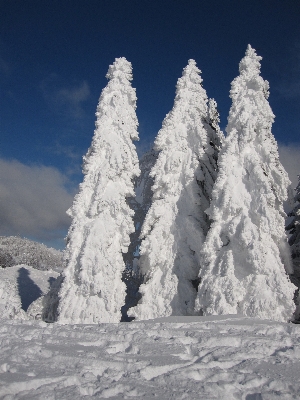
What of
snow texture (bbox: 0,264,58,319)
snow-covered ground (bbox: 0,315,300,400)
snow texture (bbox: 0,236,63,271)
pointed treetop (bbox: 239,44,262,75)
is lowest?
snow-covered ground (bbox: 0,315,300,400)

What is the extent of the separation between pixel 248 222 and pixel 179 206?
4398 millimetres

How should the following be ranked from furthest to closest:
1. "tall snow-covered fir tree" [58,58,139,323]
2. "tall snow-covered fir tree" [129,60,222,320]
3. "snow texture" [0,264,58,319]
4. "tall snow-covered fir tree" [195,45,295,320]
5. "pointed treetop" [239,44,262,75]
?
"snow texture" [0,264,58,319] < "pointed treetop" [239,44,262,75] < "tall snow-covered fir tree" [129,60,222,320] < "tall snow-covered fir tree" [58,58,139,323] < "tall snow-covered fir tree" [195,45,295,320]

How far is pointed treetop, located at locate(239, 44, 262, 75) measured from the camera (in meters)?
17.4

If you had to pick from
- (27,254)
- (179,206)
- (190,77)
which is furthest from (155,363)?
(27,254)

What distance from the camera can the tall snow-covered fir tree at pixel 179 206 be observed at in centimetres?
1640

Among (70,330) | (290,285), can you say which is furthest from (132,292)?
(70,330)

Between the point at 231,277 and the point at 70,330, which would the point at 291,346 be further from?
the point at 231,277

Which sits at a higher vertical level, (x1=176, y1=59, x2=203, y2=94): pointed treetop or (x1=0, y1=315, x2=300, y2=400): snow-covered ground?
(x1=176, y1=59, x2=203, y2=94): pointed treetop

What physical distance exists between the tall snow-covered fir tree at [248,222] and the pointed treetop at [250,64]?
0.18 feet

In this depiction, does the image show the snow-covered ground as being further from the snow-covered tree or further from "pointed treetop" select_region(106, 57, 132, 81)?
"pointed treetop" select_region(106, 57, 132, 81)

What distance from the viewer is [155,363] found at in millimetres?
4668

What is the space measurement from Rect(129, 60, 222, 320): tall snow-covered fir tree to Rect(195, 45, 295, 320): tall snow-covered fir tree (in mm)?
1947

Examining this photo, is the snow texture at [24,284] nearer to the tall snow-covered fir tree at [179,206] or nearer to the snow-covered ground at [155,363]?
the tall snow-covered fir tree at [179,206]

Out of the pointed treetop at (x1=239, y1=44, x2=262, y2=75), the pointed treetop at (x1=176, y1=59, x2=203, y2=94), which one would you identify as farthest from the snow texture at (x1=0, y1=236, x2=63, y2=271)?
the pointed treetop at (x1=239, y1=44, x2=262, y2=75)
